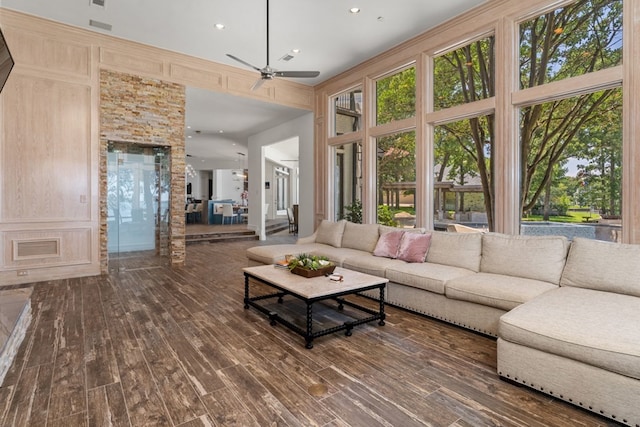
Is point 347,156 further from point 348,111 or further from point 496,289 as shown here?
point 496,289

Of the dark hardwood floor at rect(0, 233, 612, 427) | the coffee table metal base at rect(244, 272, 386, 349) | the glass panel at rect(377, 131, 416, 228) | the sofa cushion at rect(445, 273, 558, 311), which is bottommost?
the dark hardwood floor at rect(0, 233, 612, 427)

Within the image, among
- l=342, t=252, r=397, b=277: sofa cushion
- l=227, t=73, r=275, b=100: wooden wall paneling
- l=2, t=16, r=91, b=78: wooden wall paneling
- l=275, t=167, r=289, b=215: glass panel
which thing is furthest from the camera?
l=275, t=167, r=289, b=215: glass panel

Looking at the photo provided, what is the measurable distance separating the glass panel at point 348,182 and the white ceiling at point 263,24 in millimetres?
1651

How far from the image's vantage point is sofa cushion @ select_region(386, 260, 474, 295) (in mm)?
3443

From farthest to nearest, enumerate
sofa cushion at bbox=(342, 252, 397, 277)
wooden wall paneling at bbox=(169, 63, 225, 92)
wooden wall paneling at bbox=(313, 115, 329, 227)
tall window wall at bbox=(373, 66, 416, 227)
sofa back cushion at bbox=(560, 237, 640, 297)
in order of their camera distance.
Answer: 1. wooden wall paneling at bbox=(313, 115, 329, 227)
2. wooden wall paneling at bbox=(169, 63, 225, 92)
3. tall window wall at bbox=(373, 66, 416, 227)
4. sofa cushion at bbox=(342, 252, 397, 277)
5. sofa back cushion at bbox=(560, 237, 640, 297)

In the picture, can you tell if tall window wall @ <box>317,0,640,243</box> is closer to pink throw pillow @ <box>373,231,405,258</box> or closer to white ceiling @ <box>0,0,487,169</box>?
white ceiling @ <box>0,0,487,169</box>

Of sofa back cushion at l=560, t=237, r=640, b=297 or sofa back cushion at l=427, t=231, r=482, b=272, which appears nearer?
sofa back cushion at l=560, t=237, r=640, b=297

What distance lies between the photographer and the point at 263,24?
503cm

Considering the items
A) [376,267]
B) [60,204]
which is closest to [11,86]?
[60,204]

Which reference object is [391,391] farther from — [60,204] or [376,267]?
[60,204]

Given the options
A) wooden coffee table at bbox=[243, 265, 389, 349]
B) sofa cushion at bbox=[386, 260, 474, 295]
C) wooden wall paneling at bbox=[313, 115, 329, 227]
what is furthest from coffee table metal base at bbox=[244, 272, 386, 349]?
wooden wall paneling at bbox=[313, 115, 329, 227]

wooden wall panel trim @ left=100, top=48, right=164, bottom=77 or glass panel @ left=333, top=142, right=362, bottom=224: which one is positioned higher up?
wooden wall panel trim @ left=100, top=48, right=164, bottom=77

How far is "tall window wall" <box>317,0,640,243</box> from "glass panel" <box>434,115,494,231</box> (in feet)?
0.05

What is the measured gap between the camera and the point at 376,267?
13.5 feet
